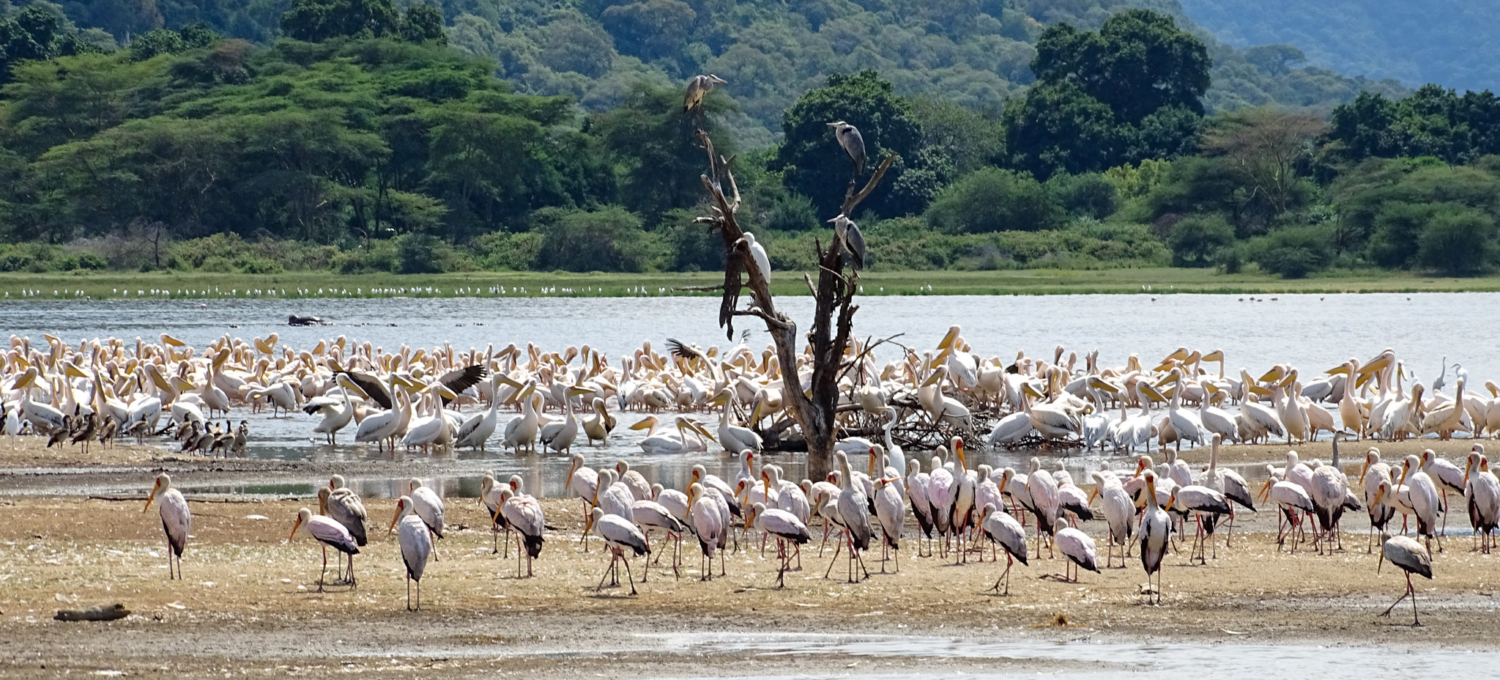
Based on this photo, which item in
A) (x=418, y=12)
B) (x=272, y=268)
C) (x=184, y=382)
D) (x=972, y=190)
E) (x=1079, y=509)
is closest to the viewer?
(x=1079, y=509)

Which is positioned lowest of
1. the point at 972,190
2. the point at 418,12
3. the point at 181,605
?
the point at 181,605

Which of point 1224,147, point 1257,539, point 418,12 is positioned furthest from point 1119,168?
point 1257,539

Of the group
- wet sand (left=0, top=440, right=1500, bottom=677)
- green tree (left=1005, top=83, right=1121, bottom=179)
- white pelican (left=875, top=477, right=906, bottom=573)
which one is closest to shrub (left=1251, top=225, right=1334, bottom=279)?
green tree (left=1005, top=83, right=1121, bottom=179)

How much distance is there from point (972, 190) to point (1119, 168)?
1050 centimetres

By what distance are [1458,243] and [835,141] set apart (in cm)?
2060

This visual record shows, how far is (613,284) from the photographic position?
57031 mm

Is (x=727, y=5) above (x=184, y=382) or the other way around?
above

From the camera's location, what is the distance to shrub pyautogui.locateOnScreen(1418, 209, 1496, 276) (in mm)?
55531

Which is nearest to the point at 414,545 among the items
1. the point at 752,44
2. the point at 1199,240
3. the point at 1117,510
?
the point at 1117,510

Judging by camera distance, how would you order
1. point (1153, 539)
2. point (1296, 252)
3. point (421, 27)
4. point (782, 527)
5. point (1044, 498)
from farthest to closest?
1. point (421, 27)
2. point (1296, 252)
3. point (1044, 498)
4. point (782, 527)
5. point (1153, 539)

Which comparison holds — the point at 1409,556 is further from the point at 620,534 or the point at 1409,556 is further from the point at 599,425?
the point at 599,425

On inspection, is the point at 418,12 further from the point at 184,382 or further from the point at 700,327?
the point at 184,382

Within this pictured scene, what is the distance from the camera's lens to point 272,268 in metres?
60.0

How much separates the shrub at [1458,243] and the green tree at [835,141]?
1847 cm
